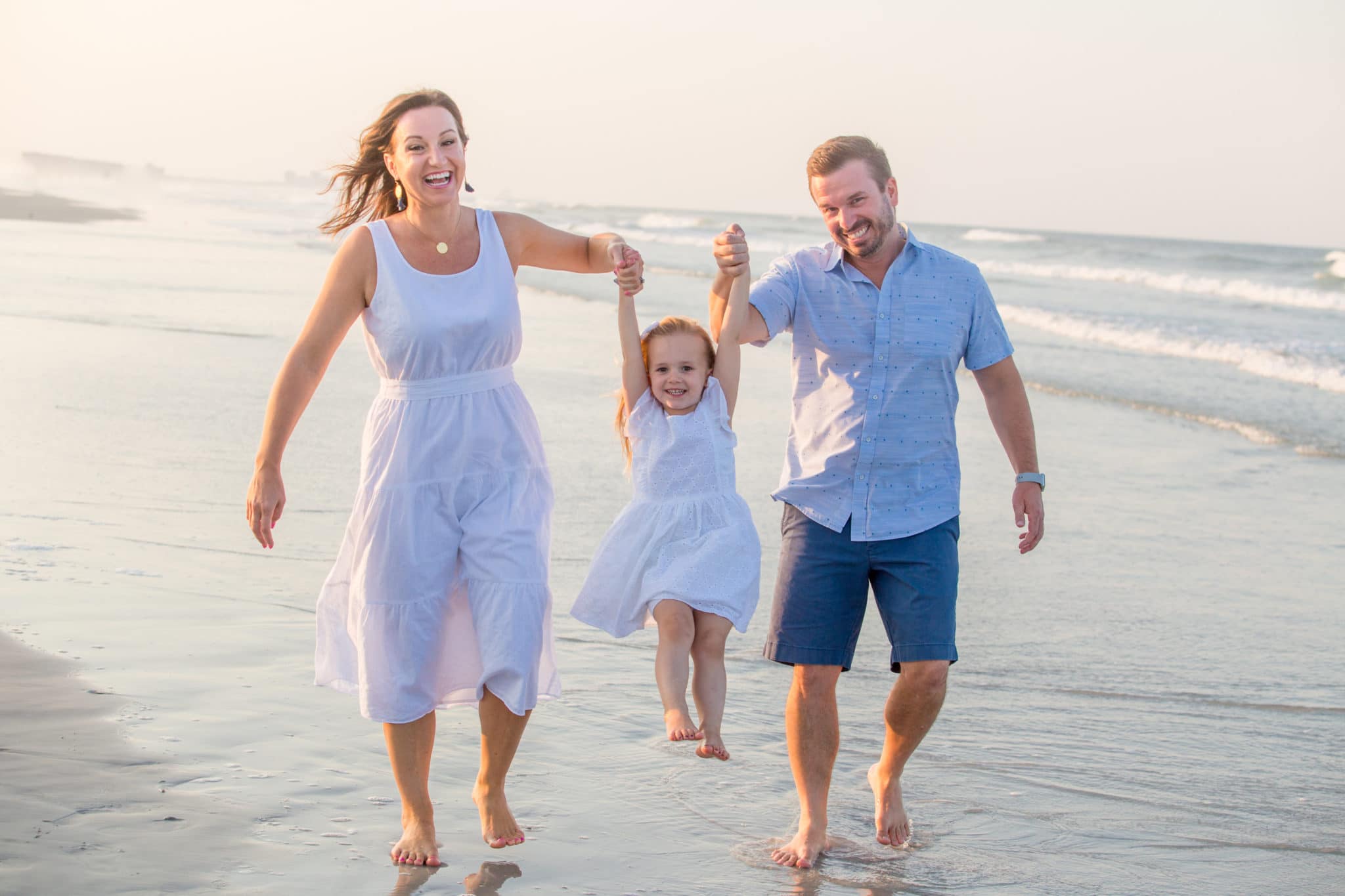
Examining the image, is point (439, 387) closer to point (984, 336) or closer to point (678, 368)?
point (678, 368)

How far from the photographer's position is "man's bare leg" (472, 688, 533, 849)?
12.1 ft

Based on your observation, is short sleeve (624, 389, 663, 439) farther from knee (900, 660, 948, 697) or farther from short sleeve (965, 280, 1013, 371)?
knee (900, 660, 948, 697)

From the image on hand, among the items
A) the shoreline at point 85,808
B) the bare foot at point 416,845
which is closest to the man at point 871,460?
the bare foot at point 416,845

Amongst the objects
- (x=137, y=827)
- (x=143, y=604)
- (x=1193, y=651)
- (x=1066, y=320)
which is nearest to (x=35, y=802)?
(x=137, y=827)

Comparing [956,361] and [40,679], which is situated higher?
[956,361]

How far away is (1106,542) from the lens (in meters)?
7.75

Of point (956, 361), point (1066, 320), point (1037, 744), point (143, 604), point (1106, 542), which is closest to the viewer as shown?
point (956, 361)

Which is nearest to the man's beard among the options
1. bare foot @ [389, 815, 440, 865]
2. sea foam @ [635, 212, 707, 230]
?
bare foot @ [389, 815, 440, 865]

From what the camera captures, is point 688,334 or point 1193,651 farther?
point 1193,651

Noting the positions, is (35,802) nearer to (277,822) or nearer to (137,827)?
(137,827)

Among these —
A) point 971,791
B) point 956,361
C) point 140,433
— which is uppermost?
point 956,361

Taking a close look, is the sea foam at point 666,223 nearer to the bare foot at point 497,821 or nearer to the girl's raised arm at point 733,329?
the girl's raised arm at point 733,329

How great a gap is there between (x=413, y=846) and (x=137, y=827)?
0.73 meters

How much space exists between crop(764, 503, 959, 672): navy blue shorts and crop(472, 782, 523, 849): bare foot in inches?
34.6
